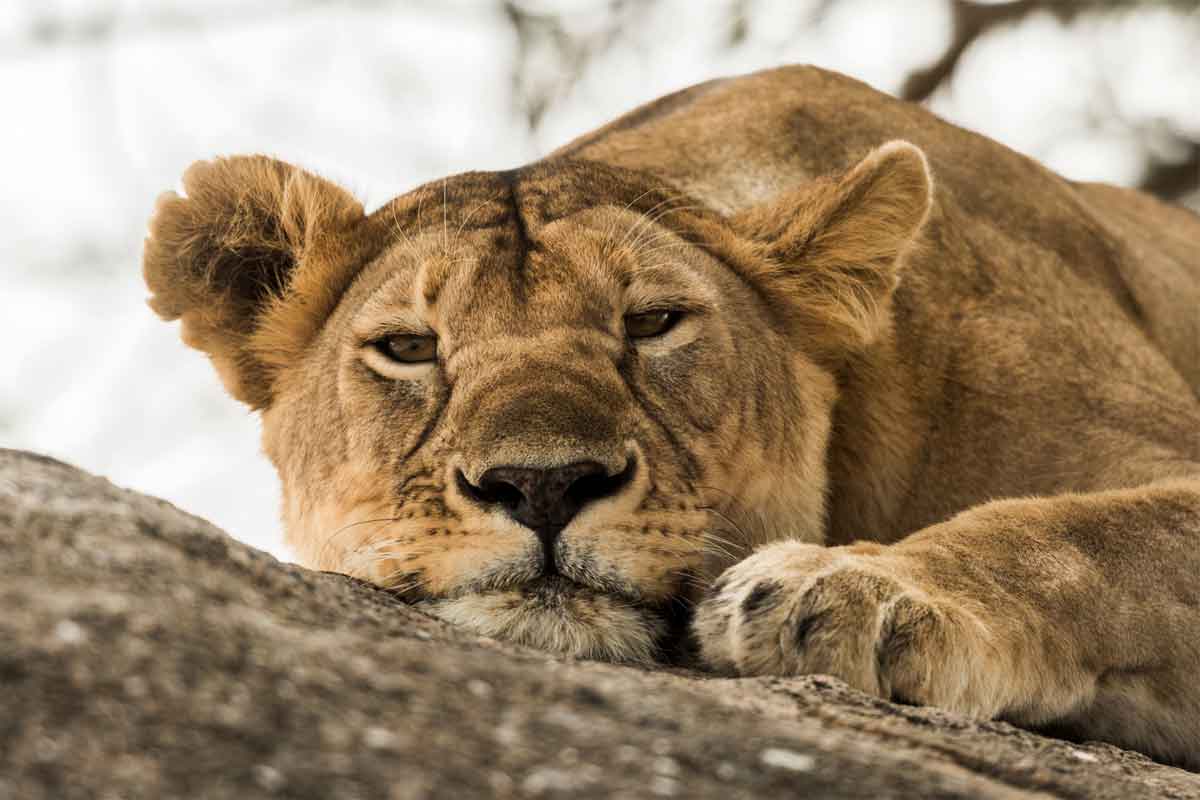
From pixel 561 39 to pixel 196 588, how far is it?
7934mm

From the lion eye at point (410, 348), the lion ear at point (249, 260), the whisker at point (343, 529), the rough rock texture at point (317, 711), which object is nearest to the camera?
the rough rock texture at point (317, 711)

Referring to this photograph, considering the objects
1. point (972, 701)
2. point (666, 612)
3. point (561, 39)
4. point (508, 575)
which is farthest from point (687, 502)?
point (561, 39)

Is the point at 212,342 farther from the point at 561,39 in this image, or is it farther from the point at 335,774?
the point at 561,39

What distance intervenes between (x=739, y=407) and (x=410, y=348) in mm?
721

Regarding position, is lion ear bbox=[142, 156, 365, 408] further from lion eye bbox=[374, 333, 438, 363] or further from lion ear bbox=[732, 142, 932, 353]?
lion ear bbox=[732, 142, 932, 353]

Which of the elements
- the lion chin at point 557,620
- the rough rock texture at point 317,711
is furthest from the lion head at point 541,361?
the rough rock texture at point 317,711

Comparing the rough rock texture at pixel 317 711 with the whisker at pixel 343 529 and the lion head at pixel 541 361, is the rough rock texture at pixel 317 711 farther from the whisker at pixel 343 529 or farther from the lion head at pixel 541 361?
the whisker at pixel 343 529

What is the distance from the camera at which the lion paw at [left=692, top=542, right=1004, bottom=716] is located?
2.16m

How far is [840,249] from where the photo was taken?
11.3ft

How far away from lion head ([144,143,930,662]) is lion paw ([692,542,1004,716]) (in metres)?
0.30

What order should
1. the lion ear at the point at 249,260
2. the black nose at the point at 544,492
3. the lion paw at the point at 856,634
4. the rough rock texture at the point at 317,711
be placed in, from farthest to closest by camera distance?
1. the lion ear at the point at 249,260
2. the black nose at the point at 544,492
3. the lion paw at the point at 856,634
4. the rough rock texture at the point at 317,711

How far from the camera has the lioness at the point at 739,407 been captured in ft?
7.82

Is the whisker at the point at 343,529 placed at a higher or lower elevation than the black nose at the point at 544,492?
higher

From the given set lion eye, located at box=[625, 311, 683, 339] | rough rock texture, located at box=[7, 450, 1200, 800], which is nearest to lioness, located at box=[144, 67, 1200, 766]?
lion eye, located at box=[625, 311, 683, 339]
